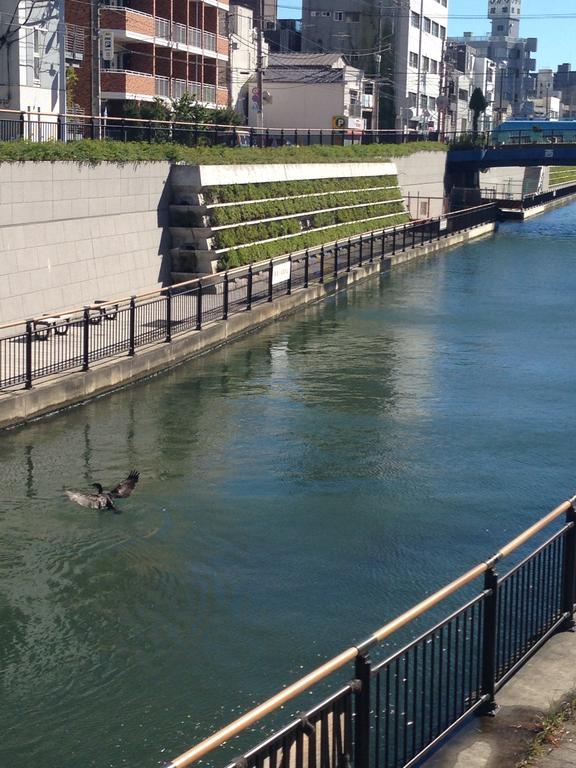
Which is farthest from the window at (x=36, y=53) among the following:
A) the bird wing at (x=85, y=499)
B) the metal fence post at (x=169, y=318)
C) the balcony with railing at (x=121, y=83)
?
the bird wing at (x=85, y=499)

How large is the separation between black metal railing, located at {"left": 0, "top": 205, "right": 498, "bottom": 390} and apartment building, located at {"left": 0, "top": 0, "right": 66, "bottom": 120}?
37.0 feet

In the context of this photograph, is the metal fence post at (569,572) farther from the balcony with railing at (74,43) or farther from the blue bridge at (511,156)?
the blue bridge at (511,156)

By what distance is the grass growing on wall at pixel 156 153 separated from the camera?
24812 mm

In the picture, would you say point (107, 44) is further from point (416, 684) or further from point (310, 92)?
point (416, 684)

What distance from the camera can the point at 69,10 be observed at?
5041cm

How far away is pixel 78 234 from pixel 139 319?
13.6 ft

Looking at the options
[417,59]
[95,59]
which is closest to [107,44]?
[95,59]

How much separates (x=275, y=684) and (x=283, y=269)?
2232 centimetres

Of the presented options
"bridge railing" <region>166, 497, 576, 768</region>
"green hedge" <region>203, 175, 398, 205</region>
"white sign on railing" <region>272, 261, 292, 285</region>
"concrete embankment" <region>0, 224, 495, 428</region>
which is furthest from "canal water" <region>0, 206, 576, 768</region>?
"green hedge" <region>203, 175, 398, 205</region>

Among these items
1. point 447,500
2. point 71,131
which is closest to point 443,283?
point 71,131

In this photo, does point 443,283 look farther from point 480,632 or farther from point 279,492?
point 480,632

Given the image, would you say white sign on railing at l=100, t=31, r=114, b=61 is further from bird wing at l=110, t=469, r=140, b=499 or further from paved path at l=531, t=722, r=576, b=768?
paved path at l=531, t=722, r=576, b=768

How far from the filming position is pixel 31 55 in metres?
39.7

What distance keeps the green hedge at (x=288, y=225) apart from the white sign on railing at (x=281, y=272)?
9.42 ft
